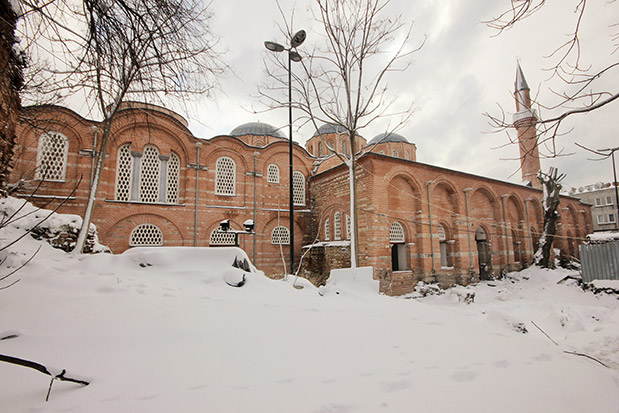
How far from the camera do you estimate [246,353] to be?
7.43 ft

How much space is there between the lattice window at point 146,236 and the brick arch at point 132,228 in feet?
0.46

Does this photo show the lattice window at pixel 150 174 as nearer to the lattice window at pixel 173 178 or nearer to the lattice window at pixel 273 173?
the lattice window at pixel 173 178

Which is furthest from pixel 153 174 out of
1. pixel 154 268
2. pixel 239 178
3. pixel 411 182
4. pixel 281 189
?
pixel 411 182

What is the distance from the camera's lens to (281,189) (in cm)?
1619

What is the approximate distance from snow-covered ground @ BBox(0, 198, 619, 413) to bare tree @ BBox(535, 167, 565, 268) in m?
16.5

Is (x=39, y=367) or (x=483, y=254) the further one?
(x=483, y=254)

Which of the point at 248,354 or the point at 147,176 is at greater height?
the point at 147,176

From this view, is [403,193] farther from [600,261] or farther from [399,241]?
[600,261]

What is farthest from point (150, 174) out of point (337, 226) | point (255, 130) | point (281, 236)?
point (255, 130)

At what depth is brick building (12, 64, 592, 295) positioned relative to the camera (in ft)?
38.5

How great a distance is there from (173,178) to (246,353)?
1315cm

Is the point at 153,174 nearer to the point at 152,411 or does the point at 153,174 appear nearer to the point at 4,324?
the point at 4,324

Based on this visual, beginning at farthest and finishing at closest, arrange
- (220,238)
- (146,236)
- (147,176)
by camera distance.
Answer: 1. (220,238)
2. (147,176)
3. (146,236)

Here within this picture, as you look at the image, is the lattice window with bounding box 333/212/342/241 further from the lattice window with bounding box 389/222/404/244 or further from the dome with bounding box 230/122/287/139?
the dome with bounding box 230/122/287/139
